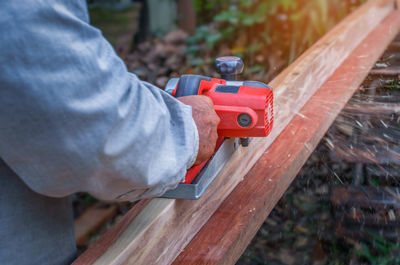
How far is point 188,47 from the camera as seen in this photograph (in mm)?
4859

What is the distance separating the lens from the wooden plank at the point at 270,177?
1.35m

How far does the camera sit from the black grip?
1.39 metres

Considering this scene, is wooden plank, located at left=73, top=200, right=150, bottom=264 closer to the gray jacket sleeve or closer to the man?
the man

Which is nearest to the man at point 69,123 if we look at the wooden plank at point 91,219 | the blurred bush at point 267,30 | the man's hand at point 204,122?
the man's hand at point 204,122

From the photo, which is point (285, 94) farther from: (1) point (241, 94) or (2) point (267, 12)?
(2) point (267, 12)

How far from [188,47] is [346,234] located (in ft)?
9.75

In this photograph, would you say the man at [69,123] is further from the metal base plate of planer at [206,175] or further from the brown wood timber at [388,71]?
the brown wood timber at [388,71]

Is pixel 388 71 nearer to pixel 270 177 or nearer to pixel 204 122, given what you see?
pixel 270 177

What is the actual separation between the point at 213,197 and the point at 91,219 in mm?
1752

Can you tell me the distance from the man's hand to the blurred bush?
2.88 meters

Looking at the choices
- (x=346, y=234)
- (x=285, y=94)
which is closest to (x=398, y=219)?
(x=346, y=234)

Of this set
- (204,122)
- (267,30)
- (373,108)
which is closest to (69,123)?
(204,122)

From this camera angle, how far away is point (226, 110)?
1.38 metres

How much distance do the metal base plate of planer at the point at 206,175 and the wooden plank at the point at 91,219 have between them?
5.35 feet
